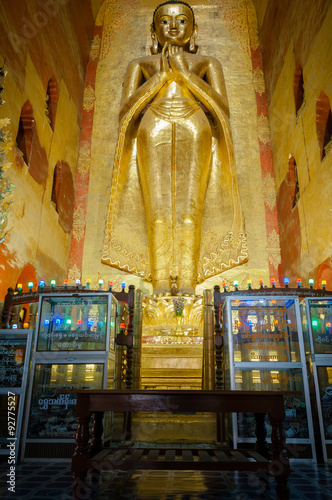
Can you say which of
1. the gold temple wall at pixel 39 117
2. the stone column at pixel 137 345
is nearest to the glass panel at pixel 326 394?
the stone column at pixel 137 345

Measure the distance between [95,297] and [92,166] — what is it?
392 cm

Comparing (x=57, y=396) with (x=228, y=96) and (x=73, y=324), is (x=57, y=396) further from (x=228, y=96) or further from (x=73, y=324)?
(x=228, y=96)

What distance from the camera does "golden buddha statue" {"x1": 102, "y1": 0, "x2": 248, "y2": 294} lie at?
5168 millimetres

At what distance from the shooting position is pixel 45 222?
499 centimetres

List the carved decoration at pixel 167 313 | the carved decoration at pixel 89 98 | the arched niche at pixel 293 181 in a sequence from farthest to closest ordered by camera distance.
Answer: the carved decoration at pixel 89 98, the arched niche at pixel 293 181, the carved decoration at pixel 167 313

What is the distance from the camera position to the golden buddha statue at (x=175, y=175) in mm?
5168

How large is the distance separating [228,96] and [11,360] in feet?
17.8

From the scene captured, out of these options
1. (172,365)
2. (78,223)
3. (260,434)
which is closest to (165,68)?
(78,223)

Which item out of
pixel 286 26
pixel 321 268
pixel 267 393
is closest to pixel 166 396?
pixel 267 393

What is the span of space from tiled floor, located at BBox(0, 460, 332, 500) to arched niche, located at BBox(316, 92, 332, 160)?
327cm

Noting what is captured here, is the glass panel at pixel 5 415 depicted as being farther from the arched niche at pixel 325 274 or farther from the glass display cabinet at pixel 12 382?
the arched niche at pixel 325 274

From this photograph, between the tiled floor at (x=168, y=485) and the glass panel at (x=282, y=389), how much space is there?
0.25 meters

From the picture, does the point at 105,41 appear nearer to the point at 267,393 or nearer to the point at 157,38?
the point at 157,38

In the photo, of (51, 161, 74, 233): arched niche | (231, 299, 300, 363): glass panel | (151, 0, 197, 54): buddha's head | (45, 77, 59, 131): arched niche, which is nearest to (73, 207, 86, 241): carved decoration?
(51, 161, 74, 233): arched niche
